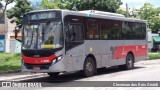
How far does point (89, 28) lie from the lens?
1731 centimetres

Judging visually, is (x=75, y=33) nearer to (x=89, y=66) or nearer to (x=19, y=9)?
(x=89, y=66)

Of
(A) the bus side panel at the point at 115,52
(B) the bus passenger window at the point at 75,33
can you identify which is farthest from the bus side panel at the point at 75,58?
(A) the bus side panel at the point at 115,52

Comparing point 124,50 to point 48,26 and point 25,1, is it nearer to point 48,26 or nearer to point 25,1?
point 48,26

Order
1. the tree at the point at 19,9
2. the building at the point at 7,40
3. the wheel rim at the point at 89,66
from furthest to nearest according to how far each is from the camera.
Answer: the building at the point at 7,40 → the tree at the point at 19,9 → the wheel rim at the point at 89,66

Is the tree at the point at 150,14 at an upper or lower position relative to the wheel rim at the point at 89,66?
upper

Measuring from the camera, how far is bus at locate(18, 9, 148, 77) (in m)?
15.3

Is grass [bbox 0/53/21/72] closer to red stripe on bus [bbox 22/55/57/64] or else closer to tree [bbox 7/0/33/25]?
red stripe on bus [bbox 22/55/57/64]

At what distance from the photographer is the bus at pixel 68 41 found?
50.1 ft

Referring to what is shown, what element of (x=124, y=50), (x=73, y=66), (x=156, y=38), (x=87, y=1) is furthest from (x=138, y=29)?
(x=156, y=38)

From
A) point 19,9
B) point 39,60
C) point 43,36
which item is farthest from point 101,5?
point 39,60

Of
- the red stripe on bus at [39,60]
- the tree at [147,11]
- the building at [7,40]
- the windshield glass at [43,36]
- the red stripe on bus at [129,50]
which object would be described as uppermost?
the tree at [147,11]

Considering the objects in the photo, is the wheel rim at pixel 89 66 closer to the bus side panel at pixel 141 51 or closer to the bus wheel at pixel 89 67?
the bus wheel at pixel 89 67

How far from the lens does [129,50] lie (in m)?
21.4

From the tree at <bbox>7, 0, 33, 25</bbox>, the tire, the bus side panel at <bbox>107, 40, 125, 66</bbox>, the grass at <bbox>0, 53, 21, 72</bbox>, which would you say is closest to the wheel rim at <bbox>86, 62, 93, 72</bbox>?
the bus side panel at <bbox>107, 40, 125, 66</bbox>
